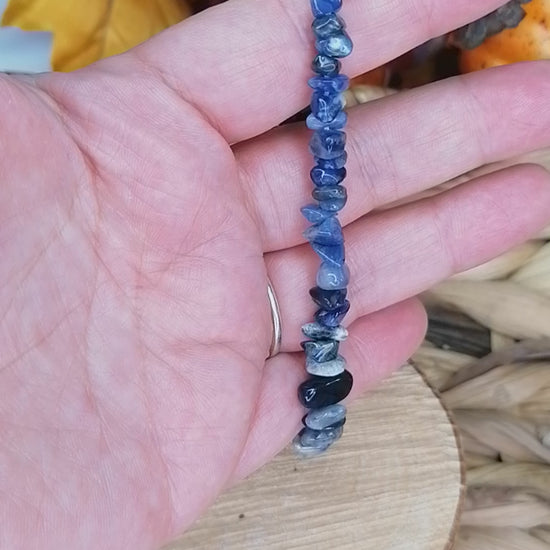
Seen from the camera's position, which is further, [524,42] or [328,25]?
[524,42]

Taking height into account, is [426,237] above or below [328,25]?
below

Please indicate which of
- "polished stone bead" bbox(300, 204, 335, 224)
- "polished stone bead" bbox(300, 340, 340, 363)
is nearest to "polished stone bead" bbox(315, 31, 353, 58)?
"polished stone bead" bbox(300, 204, 335, 224)

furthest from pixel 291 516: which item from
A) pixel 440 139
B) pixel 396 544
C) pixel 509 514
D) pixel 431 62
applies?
pixel 431 62

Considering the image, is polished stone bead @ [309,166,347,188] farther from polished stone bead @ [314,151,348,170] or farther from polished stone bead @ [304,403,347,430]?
polished stone bead @ [304,403,347,430]

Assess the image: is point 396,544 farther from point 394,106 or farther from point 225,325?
point 394,106

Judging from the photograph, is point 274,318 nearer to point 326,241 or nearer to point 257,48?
point 326,241

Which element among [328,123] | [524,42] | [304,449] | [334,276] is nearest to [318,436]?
[304,449]

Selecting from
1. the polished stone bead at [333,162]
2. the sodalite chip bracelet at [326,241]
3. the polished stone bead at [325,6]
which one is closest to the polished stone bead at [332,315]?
the sodalite chip bracelet at [326,241]
